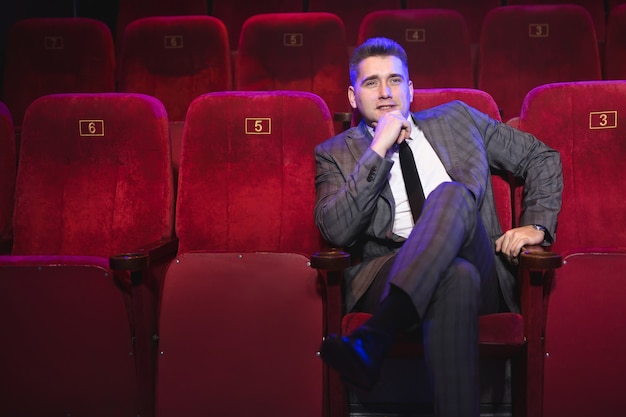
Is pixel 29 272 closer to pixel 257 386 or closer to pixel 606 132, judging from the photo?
pixel 257 386

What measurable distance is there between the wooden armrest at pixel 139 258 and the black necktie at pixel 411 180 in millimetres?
282

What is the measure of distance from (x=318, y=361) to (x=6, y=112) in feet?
1.82

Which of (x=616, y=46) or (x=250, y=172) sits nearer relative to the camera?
(x=250, y=172)

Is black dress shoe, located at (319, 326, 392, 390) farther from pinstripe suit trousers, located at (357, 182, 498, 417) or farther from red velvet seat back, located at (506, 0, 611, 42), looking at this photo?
red velvet seat back, located at (506, 0, 611, 42)

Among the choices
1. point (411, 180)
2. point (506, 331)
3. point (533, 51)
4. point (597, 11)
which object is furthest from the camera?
point (597, 11)

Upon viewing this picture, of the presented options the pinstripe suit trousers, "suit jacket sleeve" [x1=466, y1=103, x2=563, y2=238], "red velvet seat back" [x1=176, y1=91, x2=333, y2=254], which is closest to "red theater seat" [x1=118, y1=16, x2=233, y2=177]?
"red velvet seat back" [x1=176, y1=91, x2=333, y2=254]

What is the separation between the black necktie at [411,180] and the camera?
Result: 2.16ft

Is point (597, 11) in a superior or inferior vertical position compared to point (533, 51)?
superior

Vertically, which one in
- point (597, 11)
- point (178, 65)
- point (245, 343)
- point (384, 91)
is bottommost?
point (245, 343)

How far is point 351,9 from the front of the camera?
4.61 ft

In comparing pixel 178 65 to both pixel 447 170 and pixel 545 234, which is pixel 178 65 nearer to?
pixel 447 170

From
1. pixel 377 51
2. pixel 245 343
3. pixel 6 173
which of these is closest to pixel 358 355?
pixel 245 343

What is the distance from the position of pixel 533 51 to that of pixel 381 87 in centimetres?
53

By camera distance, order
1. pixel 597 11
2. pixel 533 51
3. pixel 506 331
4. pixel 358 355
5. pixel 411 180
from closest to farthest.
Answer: pixel 358 355, pixel 506 331, pixel 411 180, pixel 533 51, pixel 597 11
